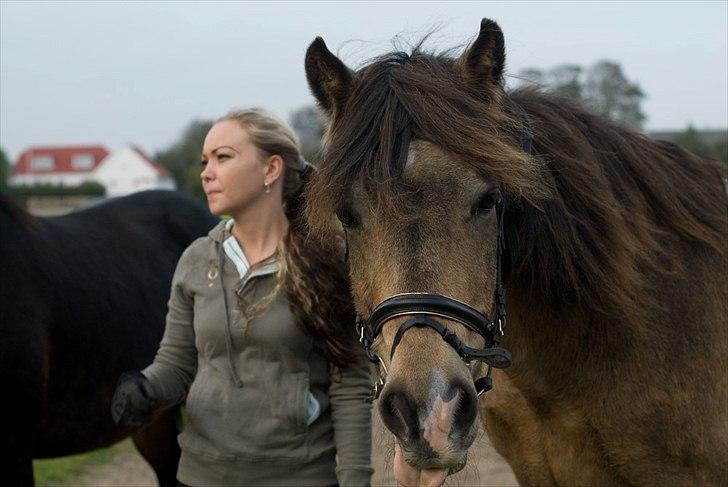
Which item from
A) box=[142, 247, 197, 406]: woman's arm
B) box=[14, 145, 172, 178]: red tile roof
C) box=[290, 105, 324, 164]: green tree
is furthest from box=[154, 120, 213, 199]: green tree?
box=[14, 145, 172, 178]: red tile roof

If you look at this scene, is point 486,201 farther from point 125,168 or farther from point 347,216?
point 125,168

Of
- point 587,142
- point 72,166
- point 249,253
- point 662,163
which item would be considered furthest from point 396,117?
point 72,166

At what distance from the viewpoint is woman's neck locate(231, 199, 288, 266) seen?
130 inches

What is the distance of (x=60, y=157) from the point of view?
95688 mm

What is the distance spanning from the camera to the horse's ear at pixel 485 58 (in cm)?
253

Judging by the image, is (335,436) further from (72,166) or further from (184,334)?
(72,166)

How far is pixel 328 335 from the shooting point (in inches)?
123

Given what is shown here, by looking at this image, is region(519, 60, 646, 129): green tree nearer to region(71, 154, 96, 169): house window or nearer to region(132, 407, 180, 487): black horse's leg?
region(132, 407, 180, 487): black horse's leg

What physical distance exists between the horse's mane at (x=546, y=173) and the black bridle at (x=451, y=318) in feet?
0.70

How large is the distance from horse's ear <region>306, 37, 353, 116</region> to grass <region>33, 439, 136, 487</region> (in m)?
4.70

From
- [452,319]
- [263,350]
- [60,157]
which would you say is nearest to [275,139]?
[263,350]

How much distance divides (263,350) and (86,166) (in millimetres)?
98253

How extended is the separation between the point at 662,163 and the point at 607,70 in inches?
1162

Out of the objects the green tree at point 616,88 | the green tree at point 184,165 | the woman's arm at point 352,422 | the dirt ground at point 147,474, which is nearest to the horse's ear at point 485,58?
the woman's arm at point 352,422
